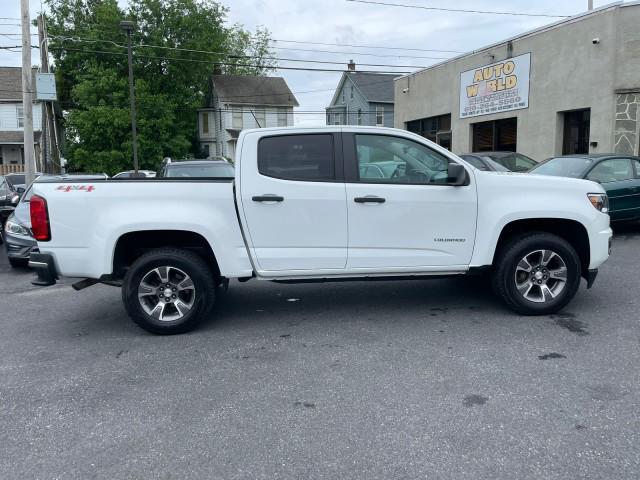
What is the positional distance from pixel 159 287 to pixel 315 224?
5.18 feet

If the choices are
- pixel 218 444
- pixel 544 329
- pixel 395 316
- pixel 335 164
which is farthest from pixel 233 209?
pixel 544 329

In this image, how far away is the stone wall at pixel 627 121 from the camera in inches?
601

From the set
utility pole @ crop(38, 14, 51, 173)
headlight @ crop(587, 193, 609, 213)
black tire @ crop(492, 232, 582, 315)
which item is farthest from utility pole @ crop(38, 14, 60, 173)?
headlight @ crop(587, 193, 609, 213)

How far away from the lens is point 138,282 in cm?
518

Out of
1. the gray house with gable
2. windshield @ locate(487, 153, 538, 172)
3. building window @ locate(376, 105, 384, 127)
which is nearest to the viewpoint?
windshield @ locate(487, 153, 538, 172)

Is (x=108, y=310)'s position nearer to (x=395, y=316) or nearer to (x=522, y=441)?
(x=395, y=316)

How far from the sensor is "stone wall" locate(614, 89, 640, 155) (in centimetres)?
1527

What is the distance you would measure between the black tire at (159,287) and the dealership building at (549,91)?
14175mm

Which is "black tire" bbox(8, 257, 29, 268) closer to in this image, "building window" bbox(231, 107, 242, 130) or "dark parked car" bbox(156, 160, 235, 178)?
"dark parked car" bbox(156, 160, 235, 178)

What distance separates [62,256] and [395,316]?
324 centimetres

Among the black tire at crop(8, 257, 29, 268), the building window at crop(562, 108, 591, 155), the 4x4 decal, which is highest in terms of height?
the building window at crop(562, 108, 591, 155)

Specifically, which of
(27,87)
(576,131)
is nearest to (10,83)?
(27,87)

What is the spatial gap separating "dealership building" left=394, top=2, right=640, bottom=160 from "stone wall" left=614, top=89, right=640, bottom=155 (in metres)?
0.02

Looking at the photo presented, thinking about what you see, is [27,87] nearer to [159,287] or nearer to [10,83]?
[159,287]
